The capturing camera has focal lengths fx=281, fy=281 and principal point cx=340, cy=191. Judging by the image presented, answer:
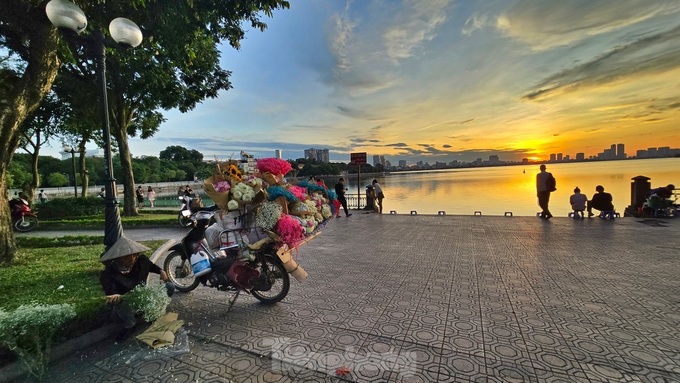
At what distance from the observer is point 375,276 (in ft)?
16.1

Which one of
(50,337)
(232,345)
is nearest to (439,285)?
(232,345)

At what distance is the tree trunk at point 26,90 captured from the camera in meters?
4.85

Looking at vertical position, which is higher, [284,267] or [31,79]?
[31,79]

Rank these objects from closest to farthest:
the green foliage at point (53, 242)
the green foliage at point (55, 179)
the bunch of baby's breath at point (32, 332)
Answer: the bunch of baby's breath at point (32, 332)
the green foliage at point (53, 242)
the green foliage at point (55, 179)

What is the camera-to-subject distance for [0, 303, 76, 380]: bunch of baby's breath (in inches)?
92.5

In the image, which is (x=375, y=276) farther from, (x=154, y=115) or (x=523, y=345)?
(x=154, y=115)

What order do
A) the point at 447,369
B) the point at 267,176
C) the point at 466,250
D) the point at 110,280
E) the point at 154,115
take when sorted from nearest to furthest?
1. the point at 447,369
2. the point at 110,280
3. the point at 267,176
4. the point at 466,250
5. the point at 154,115

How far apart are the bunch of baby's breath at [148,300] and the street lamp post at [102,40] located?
5.17 feet

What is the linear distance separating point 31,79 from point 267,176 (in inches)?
204

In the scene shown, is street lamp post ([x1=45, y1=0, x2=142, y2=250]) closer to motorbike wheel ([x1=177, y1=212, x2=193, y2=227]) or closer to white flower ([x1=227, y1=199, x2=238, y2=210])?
motorbike wheel ([x1=177, y1=212, x2=193, y2=227])

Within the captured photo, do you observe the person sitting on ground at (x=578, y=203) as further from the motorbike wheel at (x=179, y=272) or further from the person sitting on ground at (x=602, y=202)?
the motorbike wheel at (x=179, y=272)

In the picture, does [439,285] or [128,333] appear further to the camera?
[439,285]

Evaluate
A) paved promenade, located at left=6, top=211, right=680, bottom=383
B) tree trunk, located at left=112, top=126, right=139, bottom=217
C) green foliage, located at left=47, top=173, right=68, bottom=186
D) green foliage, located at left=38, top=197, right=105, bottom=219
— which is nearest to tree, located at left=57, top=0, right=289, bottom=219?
tree trunk, located at left=112, top=126, right=139, bottom=217

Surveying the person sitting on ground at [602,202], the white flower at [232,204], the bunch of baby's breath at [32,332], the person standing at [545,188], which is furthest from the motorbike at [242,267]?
the person sitting on ground at [602,202]
